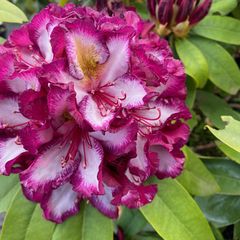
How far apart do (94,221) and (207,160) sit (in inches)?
13.9

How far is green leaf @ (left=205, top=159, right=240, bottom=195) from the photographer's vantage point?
105cm

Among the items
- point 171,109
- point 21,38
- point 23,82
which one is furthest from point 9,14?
point 171,109

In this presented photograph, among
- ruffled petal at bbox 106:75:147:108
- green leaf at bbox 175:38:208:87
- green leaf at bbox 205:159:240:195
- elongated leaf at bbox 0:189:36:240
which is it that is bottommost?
green leaf at bbox 205:159:240:195

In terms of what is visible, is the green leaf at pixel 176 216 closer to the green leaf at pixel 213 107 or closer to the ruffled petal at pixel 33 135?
the ruffled petal at pixel 33 135

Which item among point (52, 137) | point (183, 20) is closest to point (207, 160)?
point (183, 20)

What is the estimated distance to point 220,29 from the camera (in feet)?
3.90

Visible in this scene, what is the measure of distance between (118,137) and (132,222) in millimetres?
435

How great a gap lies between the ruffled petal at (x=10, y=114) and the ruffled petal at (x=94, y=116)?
109mm

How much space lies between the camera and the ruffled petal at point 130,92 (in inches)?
29.4

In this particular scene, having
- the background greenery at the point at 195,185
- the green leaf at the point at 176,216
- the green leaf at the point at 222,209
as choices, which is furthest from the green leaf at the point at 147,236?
the green leaf at the point at 176,216

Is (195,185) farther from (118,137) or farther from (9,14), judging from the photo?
(9,14)

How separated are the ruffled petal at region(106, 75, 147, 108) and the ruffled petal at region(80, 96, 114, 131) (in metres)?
0.04

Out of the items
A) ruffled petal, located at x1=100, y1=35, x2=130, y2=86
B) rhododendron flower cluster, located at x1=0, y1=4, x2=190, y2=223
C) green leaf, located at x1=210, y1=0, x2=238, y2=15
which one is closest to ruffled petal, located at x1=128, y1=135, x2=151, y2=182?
rhododendron flower cluster, located at x1=0, y1=4, x2=190, y2=223

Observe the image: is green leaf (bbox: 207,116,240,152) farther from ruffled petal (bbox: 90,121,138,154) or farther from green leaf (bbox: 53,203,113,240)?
green leaf (bbox: 53,203,113,240)
